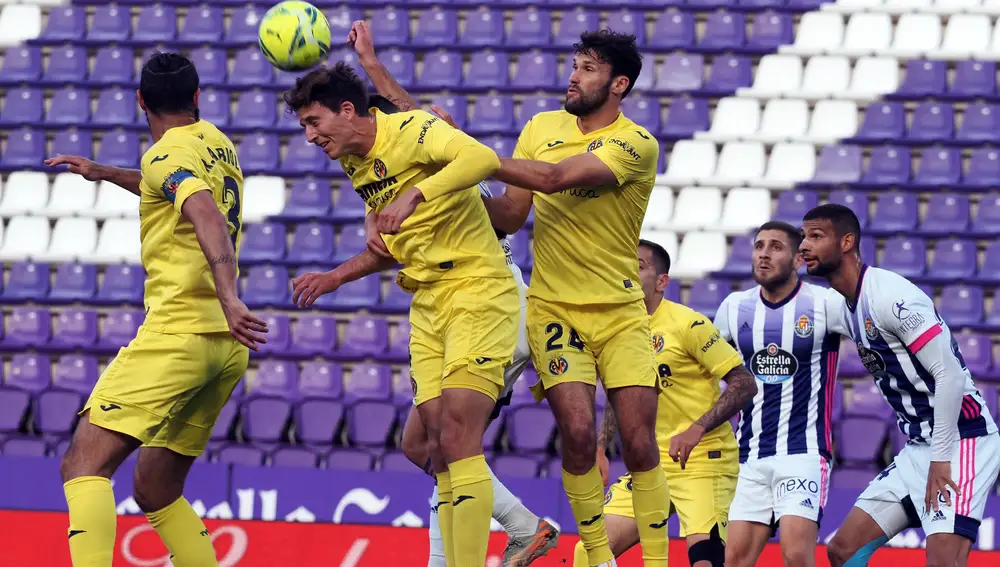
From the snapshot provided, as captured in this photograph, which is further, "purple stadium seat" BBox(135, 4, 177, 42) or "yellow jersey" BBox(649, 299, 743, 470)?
"purple stadium seat" BBox(135, 4, 177, 42)

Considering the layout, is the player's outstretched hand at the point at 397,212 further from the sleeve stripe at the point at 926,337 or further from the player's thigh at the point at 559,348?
the sleeve stripe at the point at 926,337

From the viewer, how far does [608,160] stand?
5.55m

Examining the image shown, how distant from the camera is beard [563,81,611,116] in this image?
5.78 metres

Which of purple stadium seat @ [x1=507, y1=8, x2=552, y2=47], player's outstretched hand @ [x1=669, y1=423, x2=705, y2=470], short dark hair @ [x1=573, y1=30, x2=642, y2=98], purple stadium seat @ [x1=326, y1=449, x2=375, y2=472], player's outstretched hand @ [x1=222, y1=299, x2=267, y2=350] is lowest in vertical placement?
purple stadium seat @ [x1=326, y1=449, x2=375, y2=472]

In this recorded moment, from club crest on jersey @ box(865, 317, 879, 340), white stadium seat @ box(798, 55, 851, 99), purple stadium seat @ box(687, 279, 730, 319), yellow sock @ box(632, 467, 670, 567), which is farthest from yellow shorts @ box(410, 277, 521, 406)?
white stadium seat @ box(798, 55, 851, 99)

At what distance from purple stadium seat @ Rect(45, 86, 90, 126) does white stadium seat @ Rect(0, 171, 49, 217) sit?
795mm

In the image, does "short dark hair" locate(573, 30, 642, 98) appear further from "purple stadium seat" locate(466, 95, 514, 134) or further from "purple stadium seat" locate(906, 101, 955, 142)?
"purple stadium seat" locate(906, 101, 955, 142)

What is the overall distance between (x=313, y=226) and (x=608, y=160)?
318 inches

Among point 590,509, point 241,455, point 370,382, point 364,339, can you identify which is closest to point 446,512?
point 590,509

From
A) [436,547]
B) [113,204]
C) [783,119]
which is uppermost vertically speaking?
[783,119]

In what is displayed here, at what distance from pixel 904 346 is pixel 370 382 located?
6.52 metres

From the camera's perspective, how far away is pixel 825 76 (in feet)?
47.5

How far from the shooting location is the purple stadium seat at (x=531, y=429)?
1098 centimetres

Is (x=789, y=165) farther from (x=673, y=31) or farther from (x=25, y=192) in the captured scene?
(x=25, y=192)
